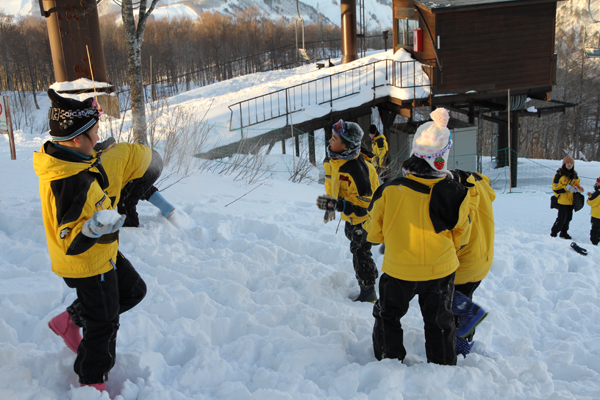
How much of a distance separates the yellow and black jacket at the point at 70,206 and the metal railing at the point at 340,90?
1254cm

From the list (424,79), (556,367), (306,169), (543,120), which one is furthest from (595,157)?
(556,367)

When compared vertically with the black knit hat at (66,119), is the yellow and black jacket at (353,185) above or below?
below

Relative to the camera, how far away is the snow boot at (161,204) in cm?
460

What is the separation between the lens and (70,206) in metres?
2.04

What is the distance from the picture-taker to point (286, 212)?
589 centimetres

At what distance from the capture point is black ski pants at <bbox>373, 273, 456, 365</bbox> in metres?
2.46

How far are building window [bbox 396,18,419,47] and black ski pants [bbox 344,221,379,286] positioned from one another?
1488 centimetres

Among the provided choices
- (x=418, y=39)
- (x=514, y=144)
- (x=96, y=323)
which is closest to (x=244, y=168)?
(x=96, y=323)

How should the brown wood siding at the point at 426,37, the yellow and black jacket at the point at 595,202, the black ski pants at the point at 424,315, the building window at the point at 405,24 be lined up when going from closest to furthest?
the black ski pants at the point at 424,315, the yellow and black jacket at the point at 595,202, the brown wood siding at the point at 426,37, the building window at the point at 405,24

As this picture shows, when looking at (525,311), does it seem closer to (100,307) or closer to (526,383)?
(526,383)

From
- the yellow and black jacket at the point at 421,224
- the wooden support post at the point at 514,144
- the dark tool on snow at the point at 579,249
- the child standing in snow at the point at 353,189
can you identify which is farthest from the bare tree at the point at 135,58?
the wooden support post at the point at 514,144

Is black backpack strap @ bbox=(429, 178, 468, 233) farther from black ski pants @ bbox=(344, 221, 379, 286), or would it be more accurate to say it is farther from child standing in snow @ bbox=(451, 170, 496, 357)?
black ski pants @ bbox=(344, 221, 379, 286)

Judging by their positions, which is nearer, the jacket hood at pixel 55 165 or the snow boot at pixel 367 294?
the jacket hood at pixel 55 165

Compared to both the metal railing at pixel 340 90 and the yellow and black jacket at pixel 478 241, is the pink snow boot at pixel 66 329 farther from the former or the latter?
the metal railing at pixel 340 90
